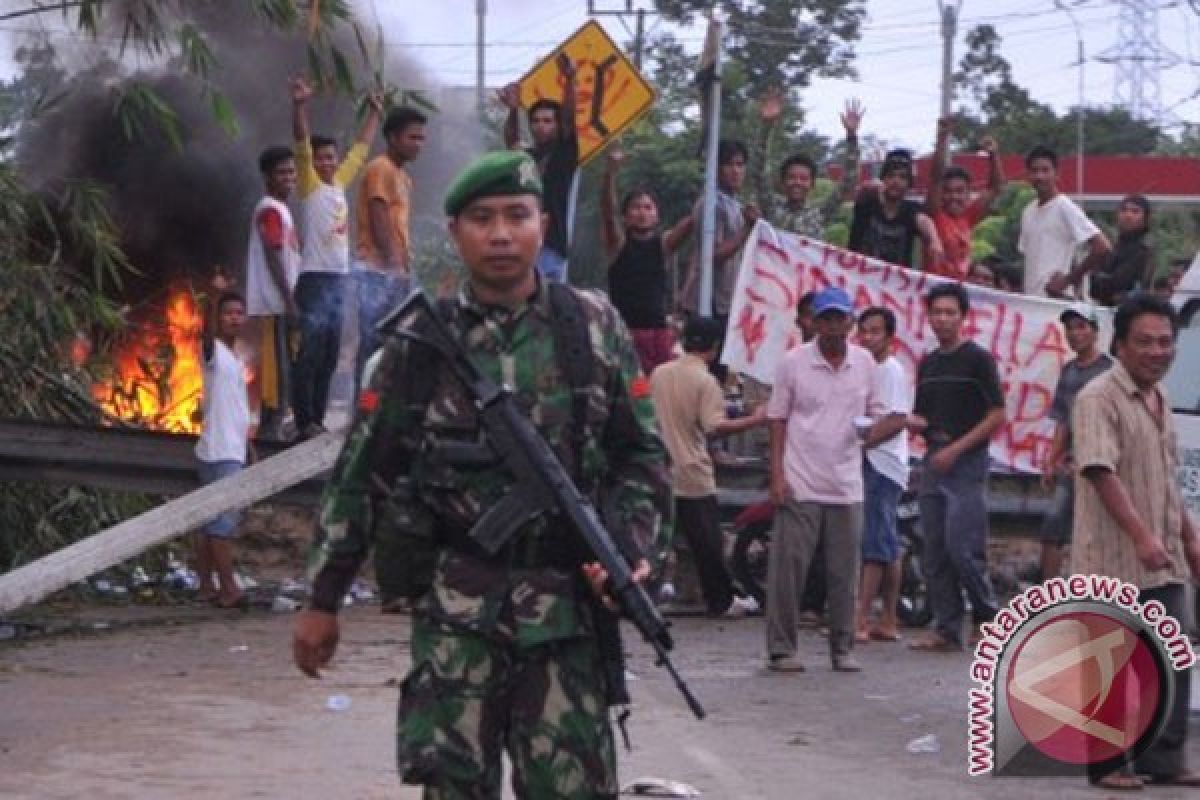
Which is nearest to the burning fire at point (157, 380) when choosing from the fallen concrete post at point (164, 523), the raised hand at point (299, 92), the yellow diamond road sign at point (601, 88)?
the fallen concrete post at point (164, 523)

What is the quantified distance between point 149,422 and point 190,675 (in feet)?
16.0

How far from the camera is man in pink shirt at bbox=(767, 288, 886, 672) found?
12.4 metres

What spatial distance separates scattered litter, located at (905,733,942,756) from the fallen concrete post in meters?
4.27

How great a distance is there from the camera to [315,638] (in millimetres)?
5910

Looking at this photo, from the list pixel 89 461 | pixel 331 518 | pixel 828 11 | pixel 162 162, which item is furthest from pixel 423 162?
pixel 828 11

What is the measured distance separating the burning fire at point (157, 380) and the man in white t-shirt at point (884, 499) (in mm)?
4370

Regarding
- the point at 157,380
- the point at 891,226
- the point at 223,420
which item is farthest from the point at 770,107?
the point at 223,420

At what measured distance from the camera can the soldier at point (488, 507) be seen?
18.8 ft

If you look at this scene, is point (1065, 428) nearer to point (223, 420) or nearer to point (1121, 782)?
point (223, 420)

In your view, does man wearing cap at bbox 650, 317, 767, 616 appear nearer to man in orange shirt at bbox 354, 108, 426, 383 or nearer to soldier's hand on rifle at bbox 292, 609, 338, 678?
man in orange shirt at bbox 354, 108, 426, 383

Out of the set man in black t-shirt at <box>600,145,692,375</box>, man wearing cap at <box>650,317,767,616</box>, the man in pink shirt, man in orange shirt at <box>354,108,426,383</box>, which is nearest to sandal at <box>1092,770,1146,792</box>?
the man in pink shirt

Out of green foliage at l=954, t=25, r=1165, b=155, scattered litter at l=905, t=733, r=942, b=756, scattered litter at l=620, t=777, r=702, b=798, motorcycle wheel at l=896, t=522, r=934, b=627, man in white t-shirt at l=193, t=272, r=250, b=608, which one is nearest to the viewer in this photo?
scattered litter at l=620, t=777, r=702, b=798

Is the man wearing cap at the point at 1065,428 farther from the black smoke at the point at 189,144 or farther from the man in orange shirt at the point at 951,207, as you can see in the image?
the black smoke at the point at 189,144

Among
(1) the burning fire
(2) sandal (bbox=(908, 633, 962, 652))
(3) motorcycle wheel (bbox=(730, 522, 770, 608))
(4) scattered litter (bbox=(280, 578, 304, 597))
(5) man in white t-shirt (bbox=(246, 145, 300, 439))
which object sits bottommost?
(2) sandal (bbox=(908, 633, 962, 652))
